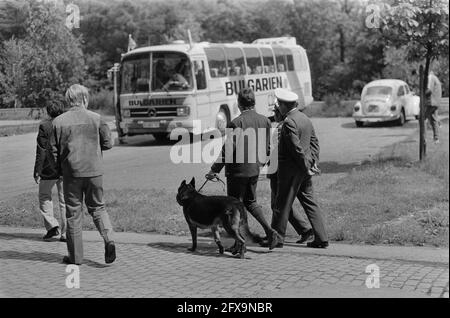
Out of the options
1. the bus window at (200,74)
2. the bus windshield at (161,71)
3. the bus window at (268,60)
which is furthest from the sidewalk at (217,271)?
the bus window at (268,60)

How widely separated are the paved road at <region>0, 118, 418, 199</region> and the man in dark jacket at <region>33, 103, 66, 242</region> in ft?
3.30

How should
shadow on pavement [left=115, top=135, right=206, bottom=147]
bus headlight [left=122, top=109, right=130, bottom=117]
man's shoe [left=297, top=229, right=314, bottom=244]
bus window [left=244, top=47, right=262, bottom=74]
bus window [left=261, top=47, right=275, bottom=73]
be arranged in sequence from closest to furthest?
man's shoe [left=297, top=229, right=314, bottom=244]
bus headlight [left=122, top=109, right=130, bottom=117]
shadow on pavement [left=115, top=135, right=206, bottom=147]
bus window [left=244, top=47, right=262, bottom=74]
bus window [left=261, top=47, right=275, bottom=73]

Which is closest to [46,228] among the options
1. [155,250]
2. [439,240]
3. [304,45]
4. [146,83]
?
[155,250]

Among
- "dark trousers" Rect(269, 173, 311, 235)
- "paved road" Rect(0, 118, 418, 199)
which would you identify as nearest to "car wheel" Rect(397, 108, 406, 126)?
"paved road" Rect(0, 118, 418, 199)

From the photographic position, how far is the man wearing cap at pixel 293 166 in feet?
24.3

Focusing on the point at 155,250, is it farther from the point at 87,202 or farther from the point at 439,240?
the point at 439,240

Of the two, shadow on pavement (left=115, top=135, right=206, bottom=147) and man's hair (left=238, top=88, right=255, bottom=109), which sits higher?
man's hair (left=238, top=88, right=255, bottom=109)

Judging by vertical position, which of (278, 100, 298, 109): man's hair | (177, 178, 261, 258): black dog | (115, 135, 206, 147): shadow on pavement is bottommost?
(115, 135, 206, 147): shadow on pavement

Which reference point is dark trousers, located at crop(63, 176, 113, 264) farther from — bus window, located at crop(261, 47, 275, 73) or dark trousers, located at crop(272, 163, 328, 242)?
bus window, located at crop(261, 47, 275, 73)

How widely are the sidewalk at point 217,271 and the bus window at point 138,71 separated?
40.8ft

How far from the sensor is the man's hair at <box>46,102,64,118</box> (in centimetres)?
767

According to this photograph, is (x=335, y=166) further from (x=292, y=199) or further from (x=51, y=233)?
(x=51, y=233)

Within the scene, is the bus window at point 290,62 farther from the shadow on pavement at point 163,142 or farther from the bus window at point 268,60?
the shadow on pavement at point 163,142

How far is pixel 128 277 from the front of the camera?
259 inches
